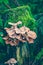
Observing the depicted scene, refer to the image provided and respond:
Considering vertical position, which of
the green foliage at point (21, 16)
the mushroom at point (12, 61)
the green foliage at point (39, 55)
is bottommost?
the green foliage at point (39, 55)

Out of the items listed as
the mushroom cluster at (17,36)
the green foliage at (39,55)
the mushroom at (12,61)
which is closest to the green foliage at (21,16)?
the green foliage at (39,55)

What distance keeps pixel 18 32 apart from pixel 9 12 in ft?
3.11

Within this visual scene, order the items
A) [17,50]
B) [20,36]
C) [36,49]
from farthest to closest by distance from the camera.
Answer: [36,49] < [17,50] < [20,36]

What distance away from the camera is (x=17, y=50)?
23.2ft

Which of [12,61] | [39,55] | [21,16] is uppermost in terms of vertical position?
[21,16]

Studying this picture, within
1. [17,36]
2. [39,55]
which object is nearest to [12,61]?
[17,36]

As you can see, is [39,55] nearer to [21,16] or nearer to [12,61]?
[12,61]

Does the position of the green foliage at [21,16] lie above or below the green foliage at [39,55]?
above

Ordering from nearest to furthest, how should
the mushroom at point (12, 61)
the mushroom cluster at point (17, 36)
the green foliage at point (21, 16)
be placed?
the mushroom cluster at point (17, 36) → the mushroom at point (12, 61) → the green foliage at point (21, 16)

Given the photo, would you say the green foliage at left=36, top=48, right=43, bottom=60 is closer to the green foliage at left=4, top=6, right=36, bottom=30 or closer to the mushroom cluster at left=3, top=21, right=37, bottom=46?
the green foliage at left=4, top=6, right=36, bottom=30

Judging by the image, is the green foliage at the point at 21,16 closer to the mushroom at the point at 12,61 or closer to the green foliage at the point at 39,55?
the green foliage at the point at 39,55

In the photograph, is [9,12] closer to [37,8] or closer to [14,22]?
[14,22]

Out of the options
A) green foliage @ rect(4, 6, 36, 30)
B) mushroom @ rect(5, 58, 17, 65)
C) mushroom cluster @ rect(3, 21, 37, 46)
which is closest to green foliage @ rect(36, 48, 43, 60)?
green foliage @ rect(4, 6, 36, 30)

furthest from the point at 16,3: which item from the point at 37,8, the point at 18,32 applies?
the point at 18,32
